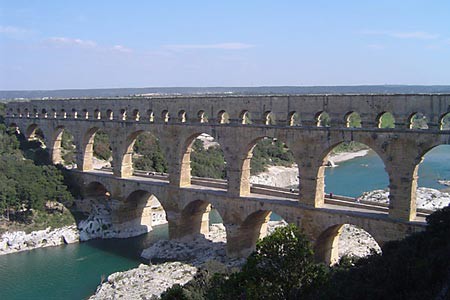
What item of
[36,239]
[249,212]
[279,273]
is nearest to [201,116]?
[249,212]

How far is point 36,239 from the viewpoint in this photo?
2445cm

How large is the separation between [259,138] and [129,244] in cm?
924

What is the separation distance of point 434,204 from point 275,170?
17256mm

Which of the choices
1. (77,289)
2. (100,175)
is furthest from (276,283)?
(100,175)

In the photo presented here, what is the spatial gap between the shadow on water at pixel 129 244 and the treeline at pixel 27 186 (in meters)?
3.24

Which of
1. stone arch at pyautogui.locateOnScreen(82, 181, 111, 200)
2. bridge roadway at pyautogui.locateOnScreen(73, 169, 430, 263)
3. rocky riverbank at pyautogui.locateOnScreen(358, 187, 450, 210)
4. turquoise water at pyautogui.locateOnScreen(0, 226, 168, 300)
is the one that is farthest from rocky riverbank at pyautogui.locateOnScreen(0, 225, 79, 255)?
rocky riverbank at pyautogui.locateOnScreen(358, 187, 450, 210)

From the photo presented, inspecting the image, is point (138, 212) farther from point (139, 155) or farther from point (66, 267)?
point (139, 155)

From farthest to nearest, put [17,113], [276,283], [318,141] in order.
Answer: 1. [17,113]
2. [318,141]
3. [276,283]

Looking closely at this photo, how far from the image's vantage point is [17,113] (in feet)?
114

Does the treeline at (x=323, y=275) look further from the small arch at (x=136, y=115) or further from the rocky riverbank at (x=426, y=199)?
the small arch at (x=136, y=115)

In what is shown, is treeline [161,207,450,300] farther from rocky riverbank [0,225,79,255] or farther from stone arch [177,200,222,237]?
rocky riverbank [0,225,79,255]

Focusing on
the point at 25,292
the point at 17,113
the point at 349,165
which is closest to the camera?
the point at 25,292

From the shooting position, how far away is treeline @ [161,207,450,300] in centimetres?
891

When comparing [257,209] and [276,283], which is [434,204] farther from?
[276,283]
